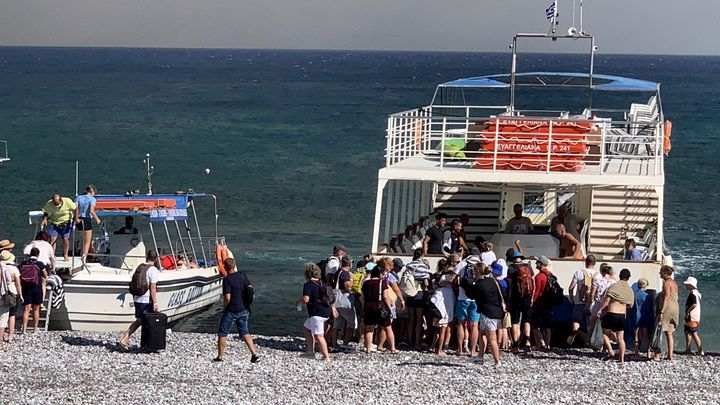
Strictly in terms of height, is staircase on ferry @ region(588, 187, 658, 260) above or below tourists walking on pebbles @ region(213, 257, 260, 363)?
above

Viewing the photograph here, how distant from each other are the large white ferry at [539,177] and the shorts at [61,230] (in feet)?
17.3

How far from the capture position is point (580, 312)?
16.7 m

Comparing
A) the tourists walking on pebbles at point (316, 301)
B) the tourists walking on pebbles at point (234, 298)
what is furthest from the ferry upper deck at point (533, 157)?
the tourists walking on pebbles at point (234, 298)

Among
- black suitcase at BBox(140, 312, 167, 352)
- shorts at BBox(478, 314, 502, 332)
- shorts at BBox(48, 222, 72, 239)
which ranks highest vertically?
shorts at BBox(48, 222, 72, 239)

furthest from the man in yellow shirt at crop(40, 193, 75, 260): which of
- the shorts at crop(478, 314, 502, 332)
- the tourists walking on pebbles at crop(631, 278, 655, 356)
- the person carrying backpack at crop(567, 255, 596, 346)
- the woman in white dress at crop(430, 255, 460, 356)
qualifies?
the tourists walking on pebbles at crop(631, 278, 655, 356)

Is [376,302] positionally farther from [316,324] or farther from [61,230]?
[61,230]

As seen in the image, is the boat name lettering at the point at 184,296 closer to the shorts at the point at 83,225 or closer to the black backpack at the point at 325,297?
the shorts at the point at 83,225

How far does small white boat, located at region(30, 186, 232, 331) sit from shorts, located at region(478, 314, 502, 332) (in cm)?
722

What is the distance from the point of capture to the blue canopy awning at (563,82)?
71.7 feet

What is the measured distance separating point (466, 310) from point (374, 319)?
4.04 feet

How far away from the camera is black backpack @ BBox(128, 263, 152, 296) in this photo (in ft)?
53.6

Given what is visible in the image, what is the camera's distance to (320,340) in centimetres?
1591

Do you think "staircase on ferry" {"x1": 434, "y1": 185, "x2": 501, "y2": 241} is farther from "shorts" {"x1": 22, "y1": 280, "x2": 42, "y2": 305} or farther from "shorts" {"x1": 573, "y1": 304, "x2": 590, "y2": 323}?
"shorts" {"x1": 22, "y1": 280, "x2": 42, "y2": 305}

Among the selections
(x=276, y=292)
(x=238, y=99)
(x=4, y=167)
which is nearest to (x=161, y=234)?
(x=276, y=292)
